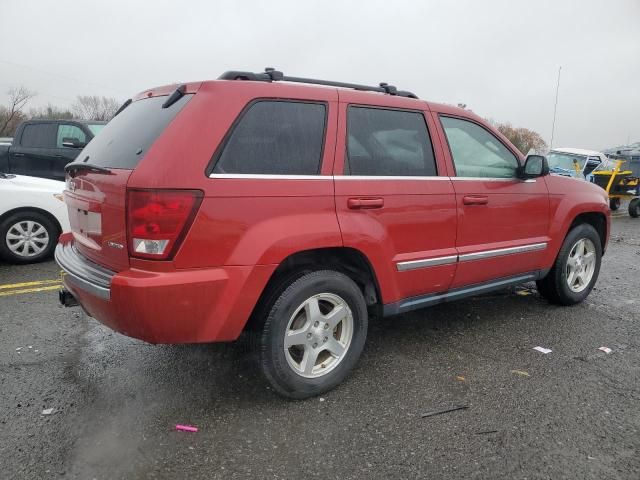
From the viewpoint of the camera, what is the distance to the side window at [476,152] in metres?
3.67

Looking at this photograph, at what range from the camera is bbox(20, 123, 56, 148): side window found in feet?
30.2

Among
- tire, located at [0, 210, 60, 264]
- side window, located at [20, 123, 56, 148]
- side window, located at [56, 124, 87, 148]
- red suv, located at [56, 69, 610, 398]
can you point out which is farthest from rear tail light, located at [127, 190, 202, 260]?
side window, located at [20, 123, 56, 148]

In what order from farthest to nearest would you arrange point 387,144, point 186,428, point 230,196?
point 387,144 → point 186,428 → point 230,196

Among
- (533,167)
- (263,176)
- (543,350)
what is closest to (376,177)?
(263,176)

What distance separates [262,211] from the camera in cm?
264

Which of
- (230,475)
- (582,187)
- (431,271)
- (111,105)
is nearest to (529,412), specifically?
(431,271)

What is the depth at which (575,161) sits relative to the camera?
15.1 meters

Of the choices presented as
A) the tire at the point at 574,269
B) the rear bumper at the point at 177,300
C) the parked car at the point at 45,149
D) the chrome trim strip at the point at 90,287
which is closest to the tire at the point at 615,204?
the tire at the point at 574,269

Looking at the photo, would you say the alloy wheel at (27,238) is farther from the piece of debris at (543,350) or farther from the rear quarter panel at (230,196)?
the piece of debris at (543,350)

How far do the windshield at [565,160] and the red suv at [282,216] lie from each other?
1342 centimetres

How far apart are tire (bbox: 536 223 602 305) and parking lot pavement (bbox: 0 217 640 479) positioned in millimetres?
471

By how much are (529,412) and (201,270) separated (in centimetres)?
201

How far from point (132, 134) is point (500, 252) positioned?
2764 mm

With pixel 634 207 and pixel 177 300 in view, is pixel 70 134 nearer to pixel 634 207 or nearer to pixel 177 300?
pixel 177 300
